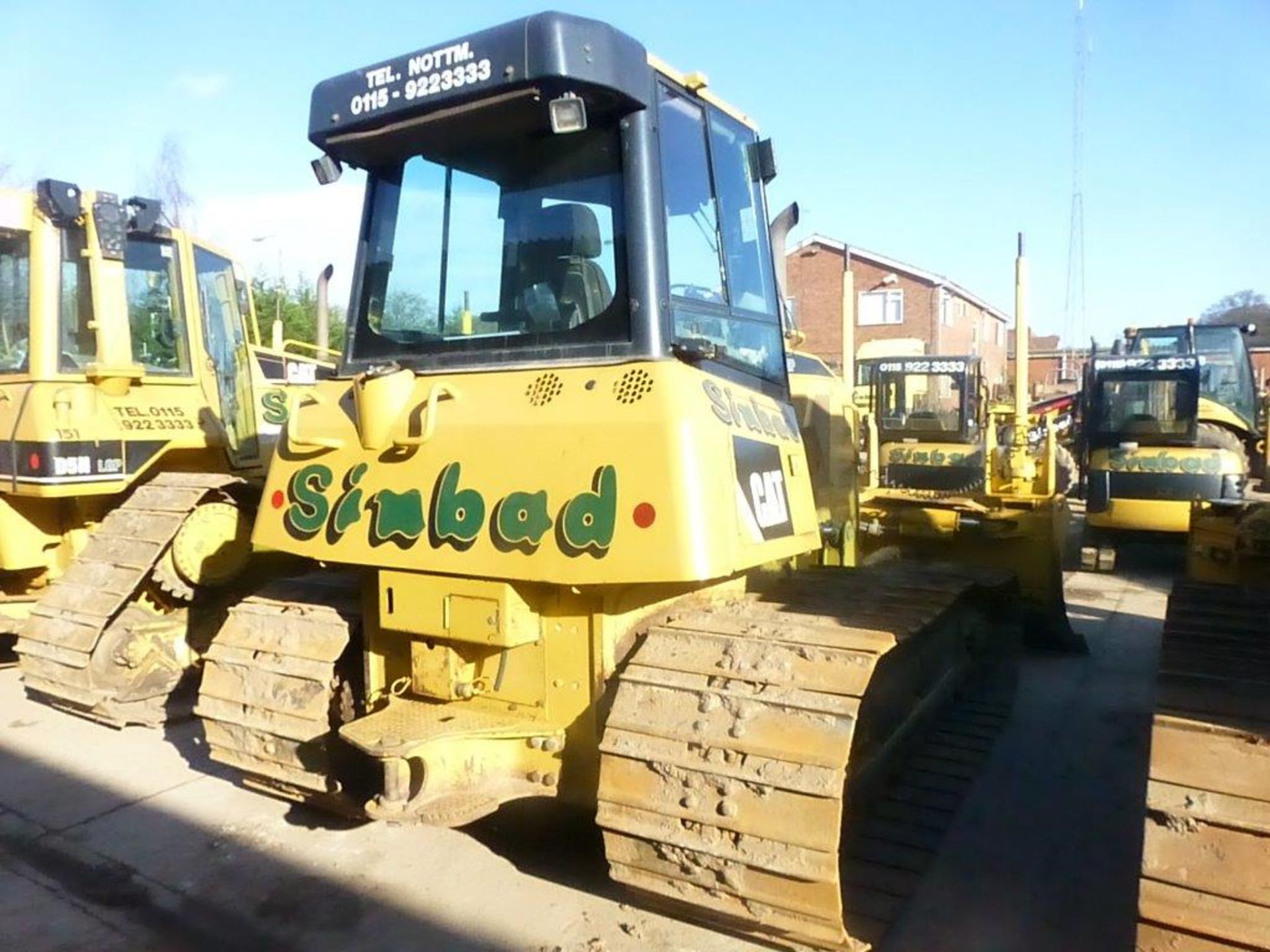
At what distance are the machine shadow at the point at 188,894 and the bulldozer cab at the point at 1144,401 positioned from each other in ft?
34.5

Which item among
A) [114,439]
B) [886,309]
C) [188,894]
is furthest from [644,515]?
[886,309]

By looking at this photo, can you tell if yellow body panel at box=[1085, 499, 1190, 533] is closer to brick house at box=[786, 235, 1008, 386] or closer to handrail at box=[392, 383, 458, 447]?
handrail at box=[392, 383, 458, 447]

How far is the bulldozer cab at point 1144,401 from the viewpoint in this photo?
11430mm

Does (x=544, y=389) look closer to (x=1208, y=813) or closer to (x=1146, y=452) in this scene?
(x=1208, y=813)

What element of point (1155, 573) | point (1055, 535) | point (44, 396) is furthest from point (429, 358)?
point (1155, 573)

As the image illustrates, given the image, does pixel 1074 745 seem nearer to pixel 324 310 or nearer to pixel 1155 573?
pixel 324 310

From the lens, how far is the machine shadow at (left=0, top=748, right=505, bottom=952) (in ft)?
11.3

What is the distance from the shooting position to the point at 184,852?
13.4ft

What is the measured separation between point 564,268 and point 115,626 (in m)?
3.49

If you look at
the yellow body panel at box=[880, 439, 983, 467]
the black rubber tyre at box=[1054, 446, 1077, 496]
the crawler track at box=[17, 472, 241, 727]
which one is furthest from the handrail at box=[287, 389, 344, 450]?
the black rubber tyre at box=[1054, 446, 1077, 496]

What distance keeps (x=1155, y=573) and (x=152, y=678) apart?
10371mm

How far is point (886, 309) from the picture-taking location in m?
38.3

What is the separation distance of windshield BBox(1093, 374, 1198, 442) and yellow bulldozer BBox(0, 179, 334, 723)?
918 centimetres

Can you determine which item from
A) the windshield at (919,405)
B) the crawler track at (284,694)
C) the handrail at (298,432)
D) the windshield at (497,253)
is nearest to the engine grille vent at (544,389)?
the windshield at (497,253)
